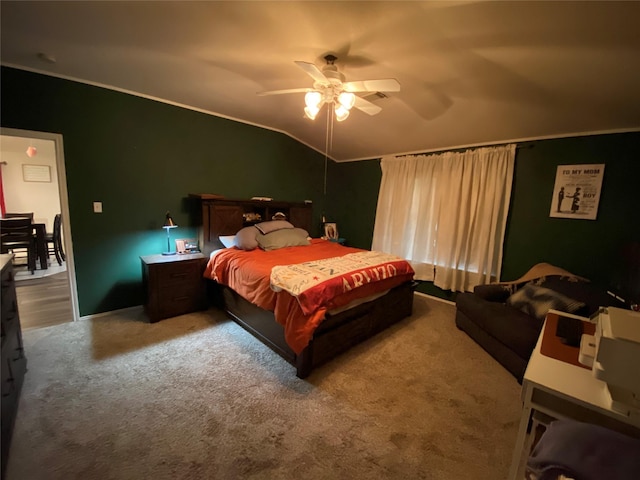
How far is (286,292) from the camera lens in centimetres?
217

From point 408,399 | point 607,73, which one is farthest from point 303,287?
point 607,73

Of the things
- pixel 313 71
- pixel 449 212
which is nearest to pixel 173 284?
pixel 313 71

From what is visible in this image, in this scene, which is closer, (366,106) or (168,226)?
(366,106)

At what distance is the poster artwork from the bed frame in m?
1.84

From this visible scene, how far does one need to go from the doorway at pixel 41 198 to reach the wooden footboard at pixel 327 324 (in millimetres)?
1601

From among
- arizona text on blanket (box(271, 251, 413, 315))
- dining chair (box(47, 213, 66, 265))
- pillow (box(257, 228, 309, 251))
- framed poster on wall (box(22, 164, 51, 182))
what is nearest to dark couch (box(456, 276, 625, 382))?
arizona text on blanket (box(271, 251, 413, 315))

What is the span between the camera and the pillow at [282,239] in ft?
10.8

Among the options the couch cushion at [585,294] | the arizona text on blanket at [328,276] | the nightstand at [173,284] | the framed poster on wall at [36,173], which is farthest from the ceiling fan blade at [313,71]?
the framed poster on wall at [36,173]

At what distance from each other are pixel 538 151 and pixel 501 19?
6.95ft

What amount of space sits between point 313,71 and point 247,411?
231cm

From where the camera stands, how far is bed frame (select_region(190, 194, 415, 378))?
222cm

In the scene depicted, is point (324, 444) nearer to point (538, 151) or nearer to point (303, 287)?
point (303, 287)

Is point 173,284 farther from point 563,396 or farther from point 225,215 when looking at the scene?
point 563,396

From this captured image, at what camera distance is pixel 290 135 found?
444 cm
